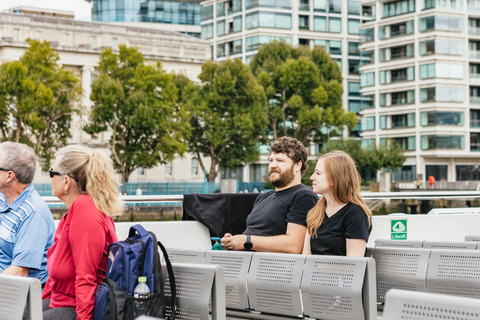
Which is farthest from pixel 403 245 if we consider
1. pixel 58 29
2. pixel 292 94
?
pixel 58 29

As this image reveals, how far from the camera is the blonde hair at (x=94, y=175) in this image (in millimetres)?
4117

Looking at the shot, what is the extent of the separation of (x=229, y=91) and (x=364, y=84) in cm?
3385

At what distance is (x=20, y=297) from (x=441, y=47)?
79310mm

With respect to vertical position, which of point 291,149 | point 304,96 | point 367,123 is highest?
point 304,96

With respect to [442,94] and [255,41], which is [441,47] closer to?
[442,94]

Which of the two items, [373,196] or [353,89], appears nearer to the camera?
[373,196]

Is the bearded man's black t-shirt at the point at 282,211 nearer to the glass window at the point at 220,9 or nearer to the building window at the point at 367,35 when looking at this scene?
the building window at the point at 367,35

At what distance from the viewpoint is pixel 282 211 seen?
6.06m

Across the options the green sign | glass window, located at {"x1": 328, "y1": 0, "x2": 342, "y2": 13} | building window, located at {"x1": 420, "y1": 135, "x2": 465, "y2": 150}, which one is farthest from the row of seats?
glass window, located at {"x1": 328, "y1": 0, "x2": 342, "y2": 13}

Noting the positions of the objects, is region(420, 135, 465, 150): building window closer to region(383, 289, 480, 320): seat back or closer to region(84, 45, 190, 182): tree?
region(84, 45, 190, 182): tree

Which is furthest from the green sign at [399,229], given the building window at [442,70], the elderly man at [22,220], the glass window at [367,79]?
the glass window at [367,79]

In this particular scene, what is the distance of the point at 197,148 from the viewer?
57.3 metres

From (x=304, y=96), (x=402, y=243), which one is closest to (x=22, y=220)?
(x=402, y=243)

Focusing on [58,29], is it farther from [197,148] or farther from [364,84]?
[364,84]
